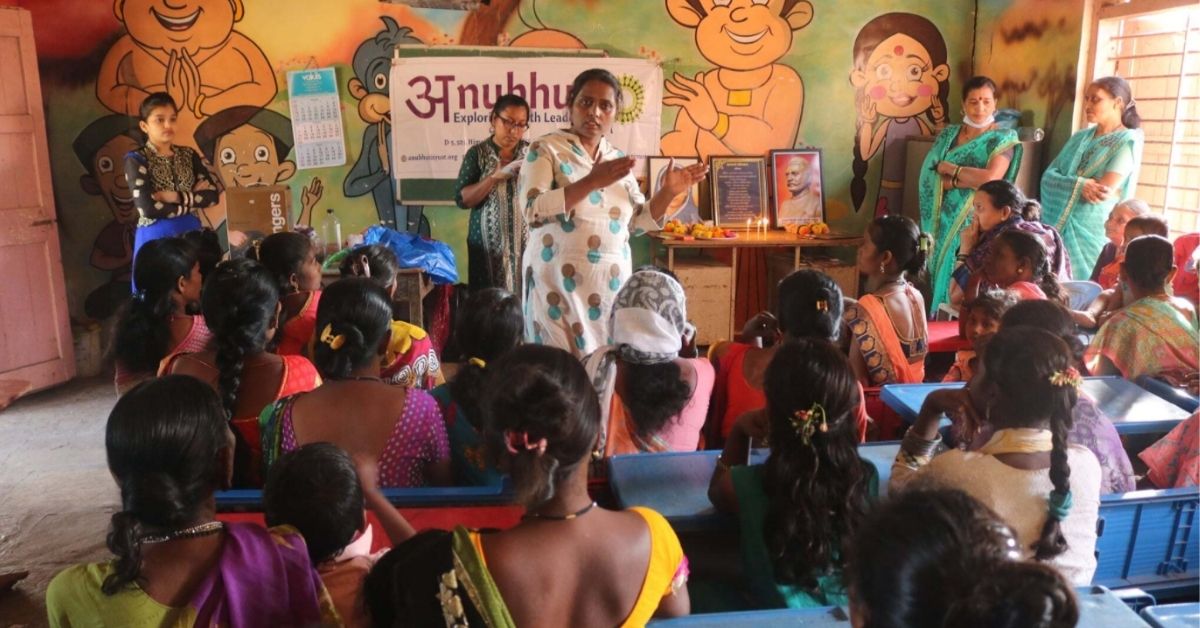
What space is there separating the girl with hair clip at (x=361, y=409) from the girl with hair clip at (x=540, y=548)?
2.05 feet

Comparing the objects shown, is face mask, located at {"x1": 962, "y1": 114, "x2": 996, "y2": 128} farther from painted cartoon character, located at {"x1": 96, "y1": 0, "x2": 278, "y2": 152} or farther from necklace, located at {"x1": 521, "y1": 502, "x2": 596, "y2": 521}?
necklace, located at {"x1": 521, "y1": 502, "x2": 596, "y2": 521}

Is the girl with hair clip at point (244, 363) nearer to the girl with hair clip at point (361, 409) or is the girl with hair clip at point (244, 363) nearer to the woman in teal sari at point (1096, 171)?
the girl with hair clip at point (361, 409)

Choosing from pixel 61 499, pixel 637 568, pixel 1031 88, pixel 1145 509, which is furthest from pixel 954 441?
pixel 1031 88

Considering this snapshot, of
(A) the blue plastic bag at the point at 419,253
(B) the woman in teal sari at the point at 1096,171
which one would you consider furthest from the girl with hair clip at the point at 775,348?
(B) the woman in teal sari at the point at 1096,171

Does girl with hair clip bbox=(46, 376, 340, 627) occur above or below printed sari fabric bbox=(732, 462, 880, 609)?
above

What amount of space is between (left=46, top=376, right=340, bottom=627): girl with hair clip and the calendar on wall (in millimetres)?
4355

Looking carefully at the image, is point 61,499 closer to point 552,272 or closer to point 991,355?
point 552,272

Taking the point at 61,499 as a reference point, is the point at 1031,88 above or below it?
above

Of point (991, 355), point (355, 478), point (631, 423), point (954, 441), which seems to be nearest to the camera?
point (355, 478)

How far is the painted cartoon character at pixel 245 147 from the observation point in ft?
17.6

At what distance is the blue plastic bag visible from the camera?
14.8 feet

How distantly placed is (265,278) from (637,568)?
1399mm

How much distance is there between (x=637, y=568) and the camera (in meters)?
1.34

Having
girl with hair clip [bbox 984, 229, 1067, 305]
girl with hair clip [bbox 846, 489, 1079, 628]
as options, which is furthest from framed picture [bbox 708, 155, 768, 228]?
girl with hair clip [bbox 846, 489, 1079, 628]
